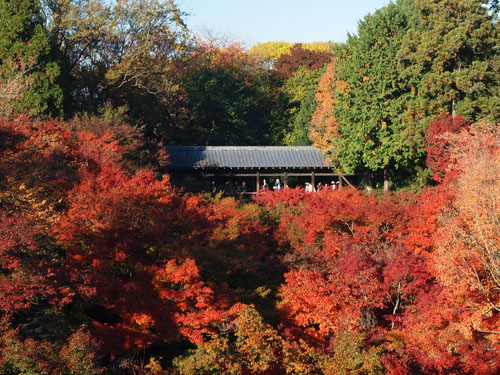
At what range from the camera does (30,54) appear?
29938mm

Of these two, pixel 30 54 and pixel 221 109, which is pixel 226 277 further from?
pixel 221 109

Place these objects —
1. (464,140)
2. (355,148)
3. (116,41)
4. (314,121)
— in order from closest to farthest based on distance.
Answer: (464,140) → (355,148) → (116,41) → (314,121)

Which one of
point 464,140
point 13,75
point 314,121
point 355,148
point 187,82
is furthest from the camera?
point 187,82

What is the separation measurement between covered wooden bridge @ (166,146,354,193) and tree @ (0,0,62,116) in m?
6.76

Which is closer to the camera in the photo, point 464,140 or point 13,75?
point 464,140

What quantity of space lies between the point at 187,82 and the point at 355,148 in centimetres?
1366

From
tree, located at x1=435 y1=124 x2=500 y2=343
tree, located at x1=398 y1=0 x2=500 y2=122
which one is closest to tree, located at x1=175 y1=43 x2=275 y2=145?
tree, located at x1=398 y1=0 x2=500 y2=122

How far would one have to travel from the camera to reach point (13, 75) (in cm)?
2870

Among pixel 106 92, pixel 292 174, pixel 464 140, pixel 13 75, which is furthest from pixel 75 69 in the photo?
pixel 464 140

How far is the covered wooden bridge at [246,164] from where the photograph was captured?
1359 inches

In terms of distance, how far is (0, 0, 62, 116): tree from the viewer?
98.0ft

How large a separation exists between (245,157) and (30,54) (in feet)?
37.4

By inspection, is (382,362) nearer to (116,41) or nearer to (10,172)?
(10,172)

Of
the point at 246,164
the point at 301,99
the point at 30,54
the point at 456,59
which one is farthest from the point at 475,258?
the point at 301,99
